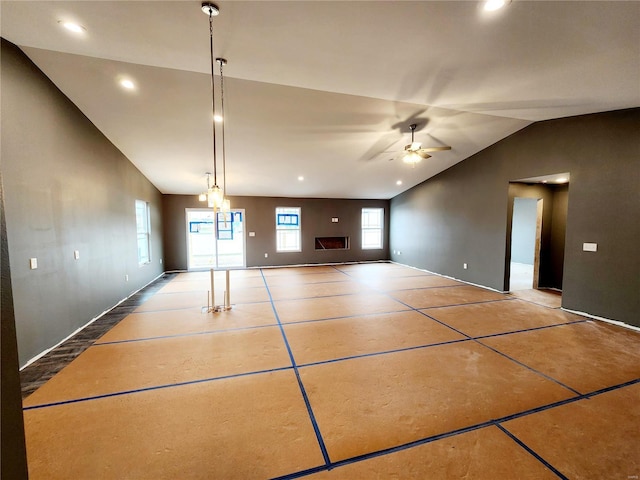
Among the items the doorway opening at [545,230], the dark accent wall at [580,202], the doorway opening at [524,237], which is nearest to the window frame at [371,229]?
the dark accent wall at [580,202]

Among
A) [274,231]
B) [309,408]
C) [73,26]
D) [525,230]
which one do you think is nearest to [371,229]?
[274,231]

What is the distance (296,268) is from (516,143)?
6.43m

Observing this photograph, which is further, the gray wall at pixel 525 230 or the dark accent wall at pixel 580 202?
the gray wall at pixel 525 230

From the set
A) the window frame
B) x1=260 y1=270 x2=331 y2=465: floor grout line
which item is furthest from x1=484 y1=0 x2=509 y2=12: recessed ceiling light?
the window frame

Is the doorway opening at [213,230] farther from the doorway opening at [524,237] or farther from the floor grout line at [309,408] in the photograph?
the doorway opening at [524,237]

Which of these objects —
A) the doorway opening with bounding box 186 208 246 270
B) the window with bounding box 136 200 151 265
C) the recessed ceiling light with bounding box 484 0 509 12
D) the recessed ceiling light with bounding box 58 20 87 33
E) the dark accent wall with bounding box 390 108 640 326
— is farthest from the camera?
the doorway opening with bounding box 186 208 246 270

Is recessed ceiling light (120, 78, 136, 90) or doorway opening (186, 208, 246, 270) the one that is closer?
recessed ceiling light (120, 78, 136, 90)

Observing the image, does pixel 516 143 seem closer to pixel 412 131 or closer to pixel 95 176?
pixel 412 131

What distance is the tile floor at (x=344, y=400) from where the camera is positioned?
1.62m

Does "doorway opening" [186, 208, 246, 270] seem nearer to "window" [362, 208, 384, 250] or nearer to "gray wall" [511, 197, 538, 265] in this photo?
"window" [362, 208, 384, 250]

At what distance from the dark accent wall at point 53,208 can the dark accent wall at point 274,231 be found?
3.22 m

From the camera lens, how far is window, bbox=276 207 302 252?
8977 mm

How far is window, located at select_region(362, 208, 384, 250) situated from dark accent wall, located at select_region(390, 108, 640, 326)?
369 cm

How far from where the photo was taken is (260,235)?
8711 mm
